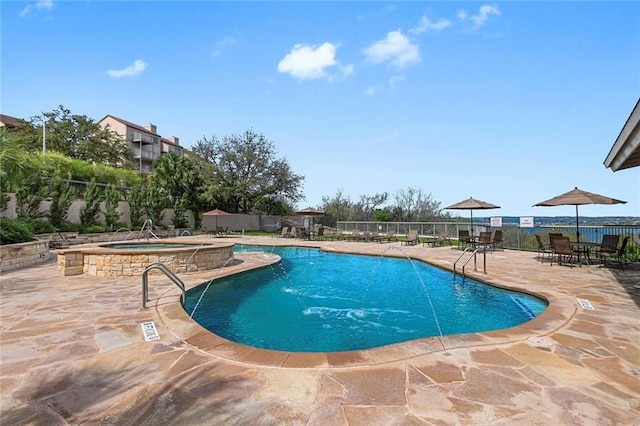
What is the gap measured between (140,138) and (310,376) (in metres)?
44.4

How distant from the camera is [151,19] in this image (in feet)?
29.8

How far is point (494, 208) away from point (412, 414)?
14.2m

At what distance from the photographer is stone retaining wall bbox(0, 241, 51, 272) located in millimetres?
8452

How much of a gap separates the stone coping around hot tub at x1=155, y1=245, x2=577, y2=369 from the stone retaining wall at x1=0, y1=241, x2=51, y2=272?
7253mm

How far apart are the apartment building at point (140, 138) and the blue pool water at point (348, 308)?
34.9 meters

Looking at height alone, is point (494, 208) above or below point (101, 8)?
below

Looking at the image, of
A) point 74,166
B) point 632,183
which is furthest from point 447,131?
point 74,166

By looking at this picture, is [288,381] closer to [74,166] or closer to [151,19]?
[151,19]

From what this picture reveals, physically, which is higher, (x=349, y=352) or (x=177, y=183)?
(x=177, y=183)

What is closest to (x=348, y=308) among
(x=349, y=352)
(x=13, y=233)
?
(x=349, y=352)

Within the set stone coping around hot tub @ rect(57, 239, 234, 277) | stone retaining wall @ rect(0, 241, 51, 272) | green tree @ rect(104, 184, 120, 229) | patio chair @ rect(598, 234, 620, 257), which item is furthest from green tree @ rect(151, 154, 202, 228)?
patio chair @ rect(598, 234, 620, 257)

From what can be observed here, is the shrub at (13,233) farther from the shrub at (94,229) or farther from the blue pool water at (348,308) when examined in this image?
the blue pool water at (348,308)

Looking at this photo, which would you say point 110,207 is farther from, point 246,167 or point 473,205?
point 473,205

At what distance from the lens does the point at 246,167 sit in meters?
28.4
